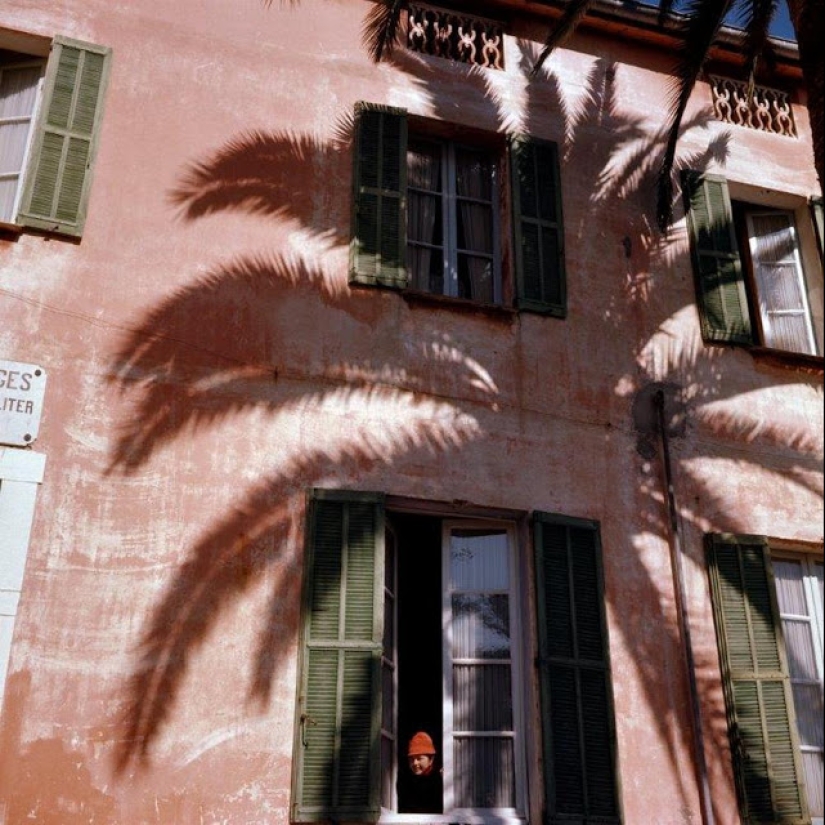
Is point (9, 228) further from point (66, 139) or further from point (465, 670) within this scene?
point (465, 670)

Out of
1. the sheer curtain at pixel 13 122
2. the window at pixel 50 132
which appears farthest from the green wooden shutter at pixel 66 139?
the sheer curtain at pixel 13 122

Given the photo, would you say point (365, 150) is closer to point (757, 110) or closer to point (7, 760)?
point (757, 110)

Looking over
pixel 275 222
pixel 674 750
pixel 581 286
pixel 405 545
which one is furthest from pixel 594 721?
pixel 275 222

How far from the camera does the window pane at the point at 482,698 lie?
6621 millimetres

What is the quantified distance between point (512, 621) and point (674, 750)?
1273 mm

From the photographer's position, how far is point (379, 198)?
7.74 metres

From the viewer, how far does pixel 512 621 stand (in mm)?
6891

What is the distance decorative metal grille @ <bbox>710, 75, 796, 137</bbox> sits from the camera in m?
9.30

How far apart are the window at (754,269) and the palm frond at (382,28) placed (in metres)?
2.64

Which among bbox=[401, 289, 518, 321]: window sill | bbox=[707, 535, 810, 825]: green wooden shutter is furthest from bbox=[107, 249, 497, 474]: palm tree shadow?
bbox=[707, 535, 810, 825]: green wooden shutter

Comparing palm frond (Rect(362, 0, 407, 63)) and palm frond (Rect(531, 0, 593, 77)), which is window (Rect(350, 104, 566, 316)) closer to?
palm frond (Rect(362, 0, 407, 63))

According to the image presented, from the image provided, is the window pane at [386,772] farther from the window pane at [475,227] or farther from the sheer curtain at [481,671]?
the window pane at [475,227]

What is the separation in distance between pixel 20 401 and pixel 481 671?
10.5 feet

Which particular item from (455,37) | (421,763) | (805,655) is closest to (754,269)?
(455,37)
